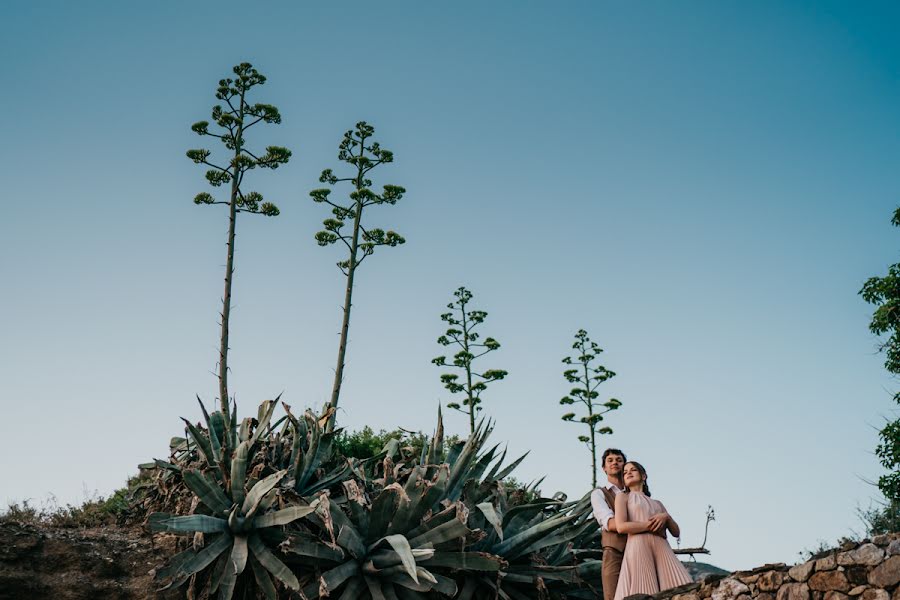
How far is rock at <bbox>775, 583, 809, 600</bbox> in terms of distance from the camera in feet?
18.9

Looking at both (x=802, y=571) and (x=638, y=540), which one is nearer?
(x=802, y=571)

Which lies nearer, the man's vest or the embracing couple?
the embracing couple

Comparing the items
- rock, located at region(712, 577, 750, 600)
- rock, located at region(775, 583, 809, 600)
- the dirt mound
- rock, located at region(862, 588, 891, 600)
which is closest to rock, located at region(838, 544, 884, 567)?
rock, located at region(862, 588, 891, 600)

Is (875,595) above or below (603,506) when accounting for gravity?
below

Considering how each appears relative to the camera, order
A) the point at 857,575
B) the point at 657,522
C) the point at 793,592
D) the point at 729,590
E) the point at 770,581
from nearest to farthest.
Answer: the point at 857,575
the point at 793,592
the point at 770,581
the point at 729,590
the point at 657,522

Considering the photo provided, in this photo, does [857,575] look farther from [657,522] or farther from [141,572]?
[141,572]

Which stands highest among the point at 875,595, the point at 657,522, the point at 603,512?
the point at 603,512

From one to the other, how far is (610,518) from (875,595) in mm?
2212

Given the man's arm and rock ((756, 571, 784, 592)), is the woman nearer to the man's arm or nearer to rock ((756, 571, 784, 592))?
the man's arm

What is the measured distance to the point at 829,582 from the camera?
222 inches

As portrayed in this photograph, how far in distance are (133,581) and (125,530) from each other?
130cm

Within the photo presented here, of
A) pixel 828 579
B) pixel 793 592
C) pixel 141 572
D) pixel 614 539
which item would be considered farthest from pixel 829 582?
pixel 141 572

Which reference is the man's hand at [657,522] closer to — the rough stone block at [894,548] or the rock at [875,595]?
the rock at [875,595]

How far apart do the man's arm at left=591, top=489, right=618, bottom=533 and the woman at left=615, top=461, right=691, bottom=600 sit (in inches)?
6.8
